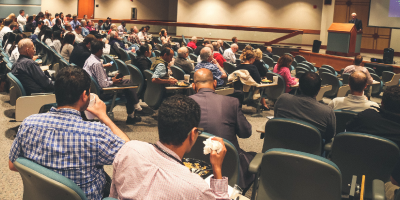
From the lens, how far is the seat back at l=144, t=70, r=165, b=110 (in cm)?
530

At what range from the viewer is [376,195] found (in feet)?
6.92

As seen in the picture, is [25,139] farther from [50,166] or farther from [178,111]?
[178,111]

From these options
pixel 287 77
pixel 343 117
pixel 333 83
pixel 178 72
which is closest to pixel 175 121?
pixel 343 117

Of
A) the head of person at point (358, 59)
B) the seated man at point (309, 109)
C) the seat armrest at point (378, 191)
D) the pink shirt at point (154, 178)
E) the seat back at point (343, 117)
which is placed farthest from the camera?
the head of person at point (358, 59)

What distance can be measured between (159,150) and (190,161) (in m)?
0.46

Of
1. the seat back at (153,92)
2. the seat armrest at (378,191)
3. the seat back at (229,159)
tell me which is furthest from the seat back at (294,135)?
the seat back at (153,92)

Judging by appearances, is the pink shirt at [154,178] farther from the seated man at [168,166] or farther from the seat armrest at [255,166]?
the seat armrest at [255,166]

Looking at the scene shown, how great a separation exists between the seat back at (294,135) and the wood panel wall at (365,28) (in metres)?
14.1

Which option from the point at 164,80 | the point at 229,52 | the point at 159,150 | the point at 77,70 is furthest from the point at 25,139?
the point at 229,52

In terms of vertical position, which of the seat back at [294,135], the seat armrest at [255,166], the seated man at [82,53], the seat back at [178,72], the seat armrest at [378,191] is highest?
the seated man at [82,53]

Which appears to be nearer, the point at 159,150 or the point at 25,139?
the point at 159,150

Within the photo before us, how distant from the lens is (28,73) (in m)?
4.47

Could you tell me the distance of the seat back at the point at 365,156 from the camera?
8.29 feet

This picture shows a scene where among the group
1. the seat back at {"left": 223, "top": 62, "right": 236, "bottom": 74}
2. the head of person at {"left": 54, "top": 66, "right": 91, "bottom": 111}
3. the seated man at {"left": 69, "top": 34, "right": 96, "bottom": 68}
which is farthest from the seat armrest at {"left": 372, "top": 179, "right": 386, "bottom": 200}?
the seat back at {"left": 223, "top": 62, "right": 236, "bottom": 74}
